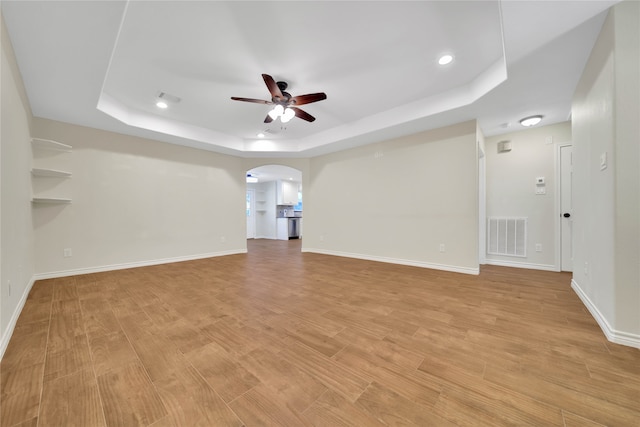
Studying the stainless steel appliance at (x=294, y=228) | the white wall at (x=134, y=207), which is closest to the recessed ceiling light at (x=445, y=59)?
the white wall at (x=134, y=207)

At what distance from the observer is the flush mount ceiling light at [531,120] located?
3530mm

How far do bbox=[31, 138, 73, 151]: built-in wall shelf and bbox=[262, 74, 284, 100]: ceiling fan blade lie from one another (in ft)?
10.3

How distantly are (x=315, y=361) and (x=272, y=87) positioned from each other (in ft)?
8.94

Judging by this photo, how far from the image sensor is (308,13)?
6.51 ft

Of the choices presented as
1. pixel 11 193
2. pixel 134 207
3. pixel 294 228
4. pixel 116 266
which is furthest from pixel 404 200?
pixel 294 228

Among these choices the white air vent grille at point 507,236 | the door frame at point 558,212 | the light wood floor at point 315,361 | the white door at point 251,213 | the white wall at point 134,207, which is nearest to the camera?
the light wood floor at point 315,361

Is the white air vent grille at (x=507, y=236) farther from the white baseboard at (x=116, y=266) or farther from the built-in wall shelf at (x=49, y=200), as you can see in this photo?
the built-in wall shelf at (x=49, y=200)

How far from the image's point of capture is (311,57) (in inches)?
99.3

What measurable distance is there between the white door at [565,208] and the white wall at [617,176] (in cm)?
223

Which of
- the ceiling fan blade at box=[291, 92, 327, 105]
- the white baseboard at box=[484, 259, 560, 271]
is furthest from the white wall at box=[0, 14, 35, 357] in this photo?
the white baseboard at box=[484, 259, 560, 271]

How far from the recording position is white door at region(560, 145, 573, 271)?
3.68 meters

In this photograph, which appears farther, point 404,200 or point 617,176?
point 404,200

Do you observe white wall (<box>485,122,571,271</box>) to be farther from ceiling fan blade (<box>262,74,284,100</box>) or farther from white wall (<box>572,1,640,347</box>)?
ceiling fan blade (<box>262,74,284,100</box>)

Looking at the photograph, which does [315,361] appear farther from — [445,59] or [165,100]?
[165,100]
